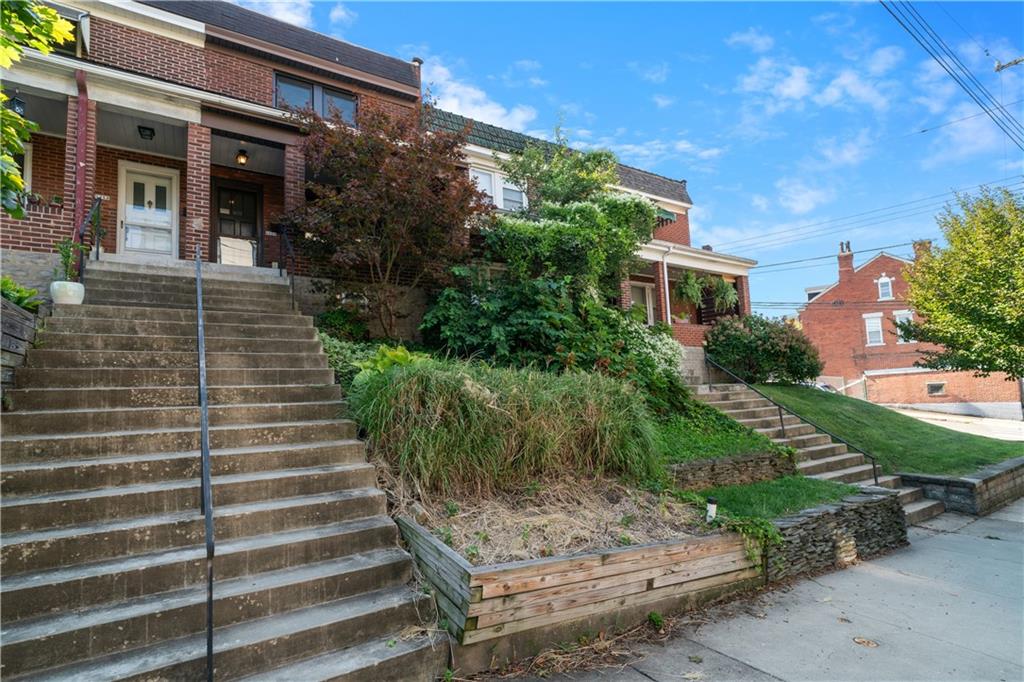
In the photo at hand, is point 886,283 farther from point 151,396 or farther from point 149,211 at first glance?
point 151,396

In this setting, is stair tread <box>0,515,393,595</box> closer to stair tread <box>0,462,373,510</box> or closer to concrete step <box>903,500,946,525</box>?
stair tread <box>0,462,373,510</box>

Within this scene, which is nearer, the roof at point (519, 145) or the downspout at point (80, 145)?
the downspout at point (80, 145)

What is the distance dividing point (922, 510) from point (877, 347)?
25838 millimetres

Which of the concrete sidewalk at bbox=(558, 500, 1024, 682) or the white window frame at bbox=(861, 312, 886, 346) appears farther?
the white window frame at bbox=(861, 312, 886, 346)

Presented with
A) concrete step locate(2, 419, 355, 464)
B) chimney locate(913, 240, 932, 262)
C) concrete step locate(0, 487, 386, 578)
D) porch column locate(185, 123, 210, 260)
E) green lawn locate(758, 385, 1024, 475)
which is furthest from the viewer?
chimney locate(913, 240, 932, 262)

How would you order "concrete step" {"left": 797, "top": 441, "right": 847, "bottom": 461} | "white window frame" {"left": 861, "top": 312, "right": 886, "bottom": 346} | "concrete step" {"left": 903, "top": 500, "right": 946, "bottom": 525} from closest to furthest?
"concrete step" {"left": 903, "top": 500, "right": 946, "bottom": 525} → "concrete step" {"left": 797, "top": 441, "right": 847, "bottom": 461} → "white window frame" {"left": 861, "top": 312, "right": 886, "bottom": 346}

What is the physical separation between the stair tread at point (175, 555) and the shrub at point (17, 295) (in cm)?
Result: 347

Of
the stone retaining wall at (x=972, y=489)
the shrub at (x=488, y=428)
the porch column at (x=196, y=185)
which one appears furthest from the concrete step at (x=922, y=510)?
the porch column at (x=196, y=185)

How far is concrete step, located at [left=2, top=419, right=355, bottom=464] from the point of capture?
343cm

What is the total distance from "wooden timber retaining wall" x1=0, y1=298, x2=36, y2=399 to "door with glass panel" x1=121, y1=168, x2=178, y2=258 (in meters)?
6.25

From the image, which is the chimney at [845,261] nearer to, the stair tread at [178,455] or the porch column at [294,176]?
the porch column at [294,176]

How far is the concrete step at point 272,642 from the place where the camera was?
7.79 ft

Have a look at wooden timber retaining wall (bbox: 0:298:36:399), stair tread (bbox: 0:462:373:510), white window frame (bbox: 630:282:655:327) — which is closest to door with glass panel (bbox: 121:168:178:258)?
wooden timber retaining wall (bbox: 0:298:36:399)

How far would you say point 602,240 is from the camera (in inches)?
391
